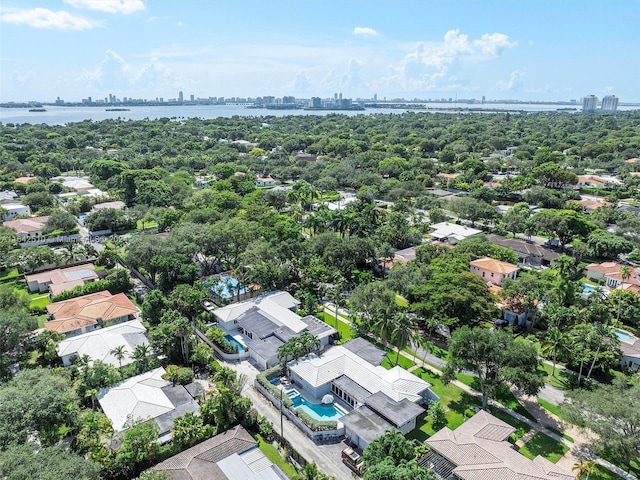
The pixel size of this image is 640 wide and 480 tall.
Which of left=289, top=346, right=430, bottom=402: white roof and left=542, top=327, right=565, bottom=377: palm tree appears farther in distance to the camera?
left=542, top=327, right=565, bottom=377: palm tree

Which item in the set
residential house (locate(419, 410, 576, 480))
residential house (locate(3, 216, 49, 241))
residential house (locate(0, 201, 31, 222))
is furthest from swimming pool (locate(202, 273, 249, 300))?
residential house (locate(0, 201, 31, 222))

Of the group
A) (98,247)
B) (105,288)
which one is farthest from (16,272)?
(105,288)

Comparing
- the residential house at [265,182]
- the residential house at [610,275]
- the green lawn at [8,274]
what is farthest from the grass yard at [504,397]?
the residential house at [265,182]

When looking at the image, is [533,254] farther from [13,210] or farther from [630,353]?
[13,210]

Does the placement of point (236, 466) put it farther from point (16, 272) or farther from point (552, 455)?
point (16, 272)

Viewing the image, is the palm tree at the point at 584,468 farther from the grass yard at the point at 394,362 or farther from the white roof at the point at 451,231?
the white roof at the point at 451,231

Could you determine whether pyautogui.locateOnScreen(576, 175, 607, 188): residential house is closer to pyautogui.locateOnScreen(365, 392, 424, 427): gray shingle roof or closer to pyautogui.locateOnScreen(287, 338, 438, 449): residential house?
pyautogui.locateOnScreen(287, 338, 438, 449): residential house
